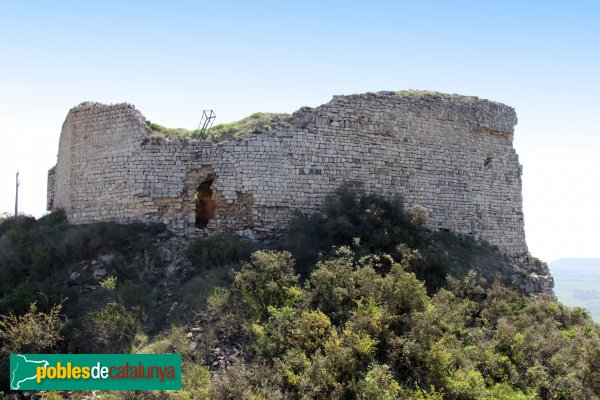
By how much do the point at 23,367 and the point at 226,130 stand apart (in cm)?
647

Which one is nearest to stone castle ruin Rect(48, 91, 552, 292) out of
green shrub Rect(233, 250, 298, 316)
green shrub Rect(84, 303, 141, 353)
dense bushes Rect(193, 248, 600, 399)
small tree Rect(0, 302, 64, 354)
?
green shrub Rect(233, 250, 298, 316)

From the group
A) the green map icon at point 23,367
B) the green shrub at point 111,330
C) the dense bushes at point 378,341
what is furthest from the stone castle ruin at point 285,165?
the green map icon at point 23,367

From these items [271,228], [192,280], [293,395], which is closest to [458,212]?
[271,228]

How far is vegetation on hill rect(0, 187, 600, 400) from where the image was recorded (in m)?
8.52

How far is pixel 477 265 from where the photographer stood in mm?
13656

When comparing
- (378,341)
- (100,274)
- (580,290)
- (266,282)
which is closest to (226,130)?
(100,274)

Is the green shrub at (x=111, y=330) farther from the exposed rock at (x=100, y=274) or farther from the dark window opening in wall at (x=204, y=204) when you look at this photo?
the dark window opening in wall at (x=204, y=204)

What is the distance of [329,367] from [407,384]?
3.88 feet

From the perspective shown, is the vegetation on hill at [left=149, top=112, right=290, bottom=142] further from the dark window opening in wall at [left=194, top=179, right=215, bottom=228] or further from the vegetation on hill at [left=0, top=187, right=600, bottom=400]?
the vegetation on hill at [left=0, top=187, right=600, bottom=400]

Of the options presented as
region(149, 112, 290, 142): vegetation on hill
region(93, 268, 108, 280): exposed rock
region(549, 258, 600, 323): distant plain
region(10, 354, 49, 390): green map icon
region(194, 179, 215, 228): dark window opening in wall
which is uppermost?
region(149, 112, 290, 142): vegetation on hill

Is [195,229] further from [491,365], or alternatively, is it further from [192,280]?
[491,365]

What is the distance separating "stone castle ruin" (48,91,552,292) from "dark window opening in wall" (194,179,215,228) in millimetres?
34

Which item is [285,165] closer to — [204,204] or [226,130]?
[226,130]

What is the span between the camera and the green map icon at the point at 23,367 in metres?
9.01
